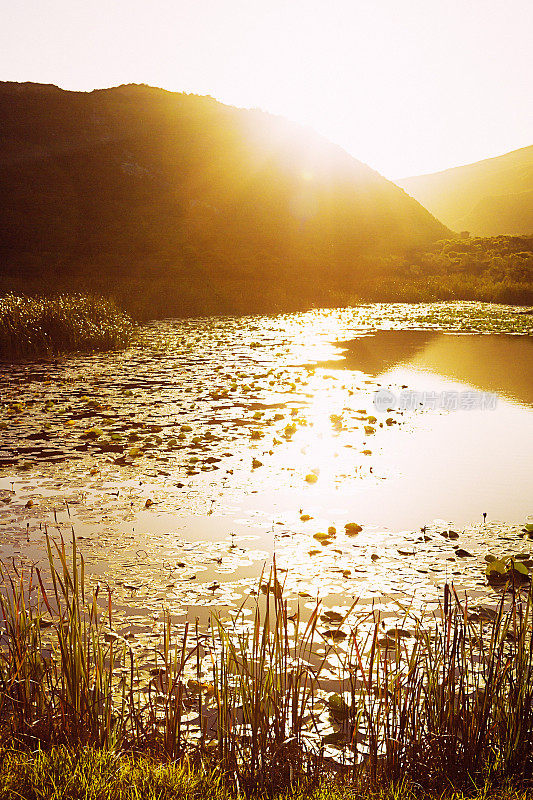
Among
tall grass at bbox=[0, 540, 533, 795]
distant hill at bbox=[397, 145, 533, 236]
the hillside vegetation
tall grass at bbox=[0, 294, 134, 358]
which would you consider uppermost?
distant hill at bbox=[397, 145, 533, 236]

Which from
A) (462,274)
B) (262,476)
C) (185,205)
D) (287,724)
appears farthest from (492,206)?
(287,724)

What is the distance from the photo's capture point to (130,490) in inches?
333

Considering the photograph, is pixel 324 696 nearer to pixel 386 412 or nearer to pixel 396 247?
pixel 386 412

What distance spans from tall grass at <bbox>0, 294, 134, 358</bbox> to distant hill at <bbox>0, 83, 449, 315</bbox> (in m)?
14.4

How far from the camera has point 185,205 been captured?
75750 millimetres

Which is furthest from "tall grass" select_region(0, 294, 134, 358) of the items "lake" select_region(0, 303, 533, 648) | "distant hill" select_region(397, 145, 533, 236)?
"distant hill" select_region(397, 145, 533, 236)

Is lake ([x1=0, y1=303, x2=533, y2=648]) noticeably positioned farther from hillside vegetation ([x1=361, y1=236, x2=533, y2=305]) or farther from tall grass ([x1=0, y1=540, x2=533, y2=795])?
hillside vegetation ([x1=361, y1=236, x2=533, y2=305])

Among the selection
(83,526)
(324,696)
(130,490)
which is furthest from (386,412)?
(324,696)

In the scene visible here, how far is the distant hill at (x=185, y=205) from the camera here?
5216 centimetres

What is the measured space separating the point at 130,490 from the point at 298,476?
218cm

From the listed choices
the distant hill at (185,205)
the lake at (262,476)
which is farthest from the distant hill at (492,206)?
the lake at (262,476)

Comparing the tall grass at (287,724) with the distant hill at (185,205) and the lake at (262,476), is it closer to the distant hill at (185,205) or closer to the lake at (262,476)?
the lake at (262,476)

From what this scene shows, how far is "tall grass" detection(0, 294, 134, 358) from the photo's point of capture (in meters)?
20.1

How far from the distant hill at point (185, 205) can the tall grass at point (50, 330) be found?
14402 mm
